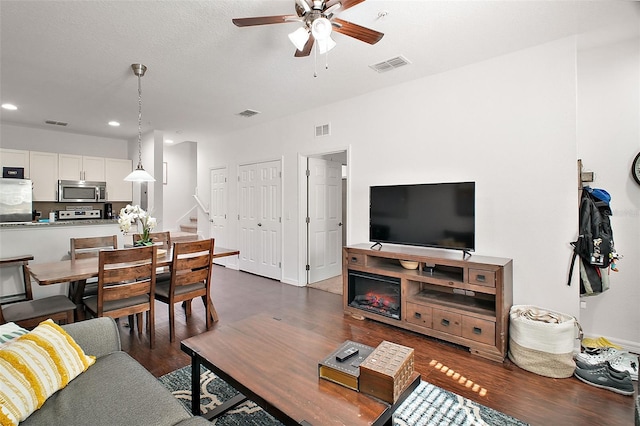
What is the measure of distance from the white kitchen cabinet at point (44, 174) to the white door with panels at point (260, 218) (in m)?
3.24

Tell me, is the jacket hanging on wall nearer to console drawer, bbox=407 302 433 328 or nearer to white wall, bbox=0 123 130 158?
console drawer, bbox=407 302 433 328

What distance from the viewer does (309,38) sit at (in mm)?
2168

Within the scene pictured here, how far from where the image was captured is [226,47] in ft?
9.12

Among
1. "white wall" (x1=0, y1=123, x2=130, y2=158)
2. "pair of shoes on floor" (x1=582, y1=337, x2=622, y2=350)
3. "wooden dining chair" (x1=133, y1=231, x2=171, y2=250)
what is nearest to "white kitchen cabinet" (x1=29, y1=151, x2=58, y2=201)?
"white wall" (x1=0, y1=123, x2=130, y2=158)

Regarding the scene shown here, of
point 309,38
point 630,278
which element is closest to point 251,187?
point 309,38

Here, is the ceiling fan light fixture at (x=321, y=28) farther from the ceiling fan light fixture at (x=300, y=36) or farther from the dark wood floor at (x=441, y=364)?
the dark wood floor at (x=441, y=364)

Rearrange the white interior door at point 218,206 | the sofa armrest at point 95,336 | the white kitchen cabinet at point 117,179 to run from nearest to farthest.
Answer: the sofa armrest at point 95,336
the white kitchen cabinet at point 117,179
the white interior door at point 218,206

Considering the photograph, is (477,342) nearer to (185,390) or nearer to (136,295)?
(185,390)

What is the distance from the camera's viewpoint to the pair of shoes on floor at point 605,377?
2.09 metres

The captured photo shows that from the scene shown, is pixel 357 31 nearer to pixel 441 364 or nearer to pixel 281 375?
pixel 281 375

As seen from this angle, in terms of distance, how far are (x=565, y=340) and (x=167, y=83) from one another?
4592 mm

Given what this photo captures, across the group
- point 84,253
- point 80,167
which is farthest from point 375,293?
point 80,167

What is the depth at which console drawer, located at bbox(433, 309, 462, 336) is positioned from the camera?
271 cm

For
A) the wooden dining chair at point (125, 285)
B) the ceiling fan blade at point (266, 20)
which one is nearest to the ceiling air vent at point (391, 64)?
the ceiling fan blade at point (266, 20)
